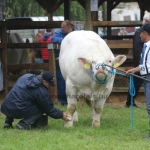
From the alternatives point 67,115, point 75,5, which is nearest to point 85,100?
point 67,115

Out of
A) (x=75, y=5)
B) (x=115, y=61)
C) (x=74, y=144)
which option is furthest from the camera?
(x=75, y=5)

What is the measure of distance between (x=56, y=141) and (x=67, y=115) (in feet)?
4.02

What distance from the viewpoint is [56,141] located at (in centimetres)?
753

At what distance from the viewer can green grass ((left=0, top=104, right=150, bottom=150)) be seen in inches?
285

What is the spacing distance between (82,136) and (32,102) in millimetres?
1120

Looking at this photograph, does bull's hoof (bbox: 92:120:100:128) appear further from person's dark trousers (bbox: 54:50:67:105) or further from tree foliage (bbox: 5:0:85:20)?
tree foliage (bbox: 5:0:85:20)

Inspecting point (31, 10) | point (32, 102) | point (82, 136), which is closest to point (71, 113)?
point (32, 102)

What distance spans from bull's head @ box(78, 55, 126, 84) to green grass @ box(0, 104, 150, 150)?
0.81 m

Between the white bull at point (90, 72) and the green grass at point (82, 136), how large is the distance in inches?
16.1

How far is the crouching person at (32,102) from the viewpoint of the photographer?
8.54m

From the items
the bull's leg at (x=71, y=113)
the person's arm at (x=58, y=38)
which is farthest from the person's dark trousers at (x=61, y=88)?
the bull's leg at (x=71, y=113)

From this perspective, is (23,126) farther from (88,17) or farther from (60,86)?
(88,17)

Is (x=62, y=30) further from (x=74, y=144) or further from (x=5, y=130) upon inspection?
(x=74, y=144)

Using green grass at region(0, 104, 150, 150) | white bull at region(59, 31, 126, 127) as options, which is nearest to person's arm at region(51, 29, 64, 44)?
white bull at region(59, 31, 126, 127)
